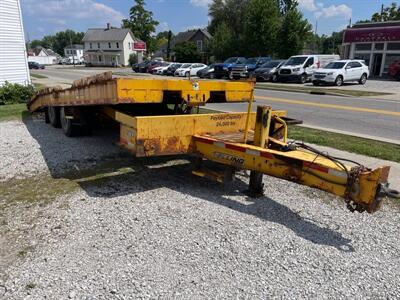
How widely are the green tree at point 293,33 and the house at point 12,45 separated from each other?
3730cm

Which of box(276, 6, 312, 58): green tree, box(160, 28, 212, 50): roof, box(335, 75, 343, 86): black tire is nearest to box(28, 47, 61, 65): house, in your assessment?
box(160, 28, 212, 50): roof

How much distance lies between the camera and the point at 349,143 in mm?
7984

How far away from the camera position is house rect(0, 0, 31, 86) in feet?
59.1

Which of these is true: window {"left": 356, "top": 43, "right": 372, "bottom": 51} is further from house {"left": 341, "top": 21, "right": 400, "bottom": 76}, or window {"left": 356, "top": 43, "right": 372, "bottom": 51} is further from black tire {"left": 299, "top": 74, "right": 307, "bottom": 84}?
black tire {"left": 299, "top": 74, "right": 307, "bottom": 84}

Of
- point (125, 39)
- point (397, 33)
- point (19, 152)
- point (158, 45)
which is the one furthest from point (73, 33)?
point (19, 152)

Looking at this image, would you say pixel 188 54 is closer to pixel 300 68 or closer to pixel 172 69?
pixel 172 69

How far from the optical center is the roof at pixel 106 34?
293 ft

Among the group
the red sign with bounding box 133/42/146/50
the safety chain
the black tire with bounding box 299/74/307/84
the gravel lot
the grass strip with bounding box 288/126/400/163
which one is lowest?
the black tire with bounding box 299/74/307/84

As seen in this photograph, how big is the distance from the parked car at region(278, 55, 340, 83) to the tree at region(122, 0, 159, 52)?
7389 cm

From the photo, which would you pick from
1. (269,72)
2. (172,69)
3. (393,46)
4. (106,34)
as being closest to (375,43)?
(393,46)

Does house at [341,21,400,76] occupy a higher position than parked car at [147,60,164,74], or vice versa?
house at [341,21,400,76]

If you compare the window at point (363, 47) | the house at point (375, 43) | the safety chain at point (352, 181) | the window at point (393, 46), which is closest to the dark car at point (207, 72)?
the house at point (375, 43)

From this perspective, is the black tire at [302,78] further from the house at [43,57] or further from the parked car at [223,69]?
the house at [43,57]

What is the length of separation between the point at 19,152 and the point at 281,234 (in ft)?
18.3
